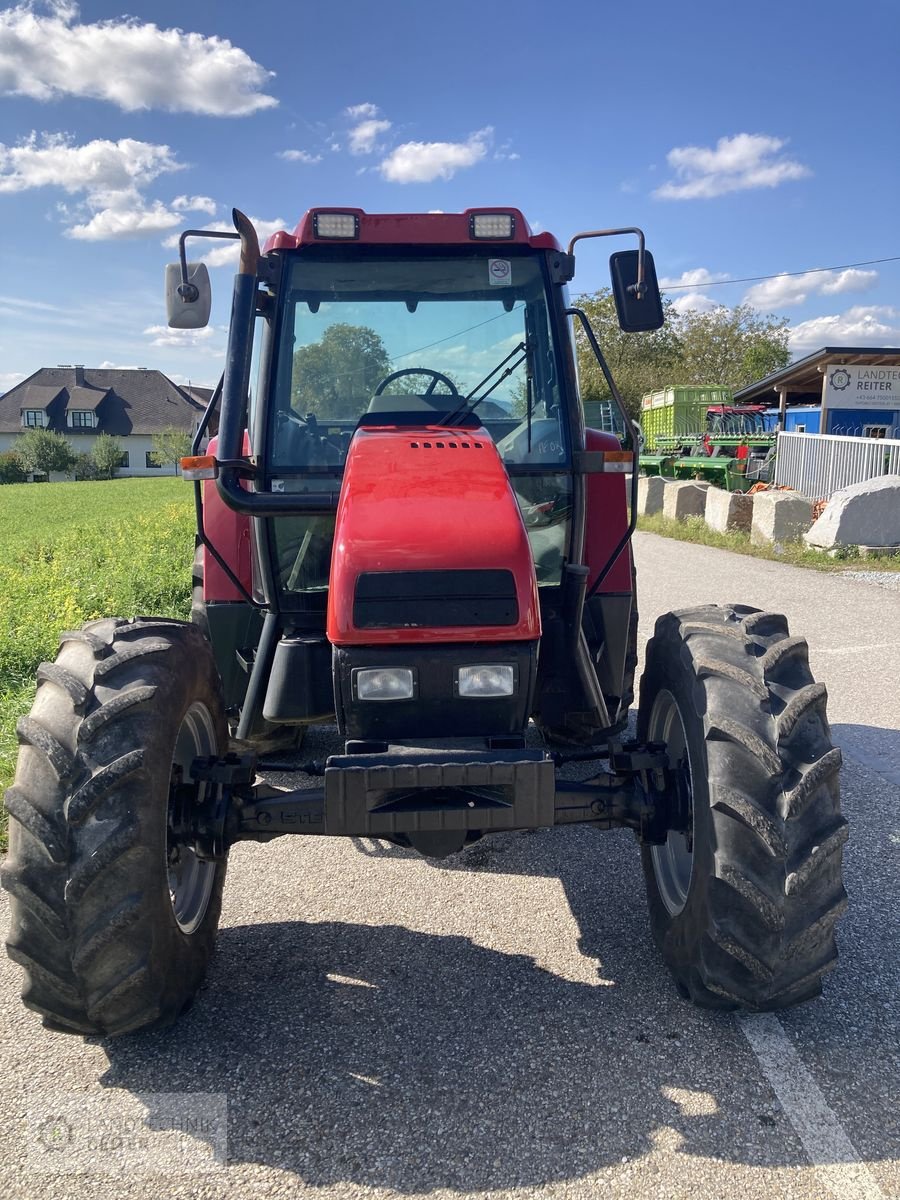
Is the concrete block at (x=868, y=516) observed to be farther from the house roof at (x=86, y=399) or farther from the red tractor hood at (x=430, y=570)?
the house roof at (x=86, y=399)

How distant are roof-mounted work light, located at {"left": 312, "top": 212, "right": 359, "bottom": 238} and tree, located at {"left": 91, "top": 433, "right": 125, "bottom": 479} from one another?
230ft

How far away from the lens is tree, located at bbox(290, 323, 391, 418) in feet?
12.9

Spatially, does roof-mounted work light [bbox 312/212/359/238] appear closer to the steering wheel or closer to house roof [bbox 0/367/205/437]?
the steering wheel

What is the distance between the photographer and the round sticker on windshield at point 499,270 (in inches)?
154

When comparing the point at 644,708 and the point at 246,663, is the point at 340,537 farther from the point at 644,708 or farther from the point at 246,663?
the point at 246,663

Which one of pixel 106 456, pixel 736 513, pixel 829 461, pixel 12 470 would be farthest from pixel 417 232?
pixel 106 456

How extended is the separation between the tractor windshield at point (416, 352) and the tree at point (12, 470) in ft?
222

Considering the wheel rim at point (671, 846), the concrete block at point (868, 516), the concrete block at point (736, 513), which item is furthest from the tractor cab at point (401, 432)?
the concrete block at point (736, 513)

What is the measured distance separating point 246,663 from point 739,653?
7.55ft

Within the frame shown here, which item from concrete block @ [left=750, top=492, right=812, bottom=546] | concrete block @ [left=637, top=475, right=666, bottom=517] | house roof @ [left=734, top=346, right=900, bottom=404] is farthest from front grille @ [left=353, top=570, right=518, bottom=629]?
house roof @ [left=734, top=346, right=900, bottom=404]

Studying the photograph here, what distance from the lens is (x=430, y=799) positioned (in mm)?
2682

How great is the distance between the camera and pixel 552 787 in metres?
2.63

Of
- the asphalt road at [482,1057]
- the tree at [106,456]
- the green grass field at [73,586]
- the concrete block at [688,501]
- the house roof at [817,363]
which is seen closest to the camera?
the asphalt road at [482,1057]

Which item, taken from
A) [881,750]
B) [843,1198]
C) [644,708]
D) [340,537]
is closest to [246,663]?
[340,537]
